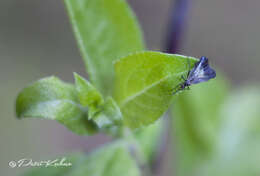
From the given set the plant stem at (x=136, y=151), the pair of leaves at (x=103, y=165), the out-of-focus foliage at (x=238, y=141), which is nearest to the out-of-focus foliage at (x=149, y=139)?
the plant stem at (x=136, y=151)

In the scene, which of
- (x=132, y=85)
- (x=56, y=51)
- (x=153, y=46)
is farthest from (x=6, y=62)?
(x=132, y=85)

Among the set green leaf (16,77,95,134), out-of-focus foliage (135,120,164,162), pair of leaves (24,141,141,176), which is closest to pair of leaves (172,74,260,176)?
out-of-focus foliage (135,120,164,162)

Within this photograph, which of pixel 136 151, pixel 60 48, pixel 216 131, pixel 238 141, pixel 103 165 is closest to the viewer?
pixel 103 165

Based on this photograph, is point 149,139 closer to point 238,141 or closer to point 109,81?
point 109,81

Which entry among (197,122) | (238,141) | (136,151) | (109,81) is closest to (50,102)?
(109,81)

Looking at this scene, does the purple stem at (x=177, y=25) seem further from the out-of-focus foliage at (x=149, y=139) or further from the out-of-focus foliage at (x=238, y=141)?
the out-of-focus foliage at (x=238, y=141)

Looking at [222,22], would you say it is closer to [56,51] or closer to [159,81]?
[56,51]
